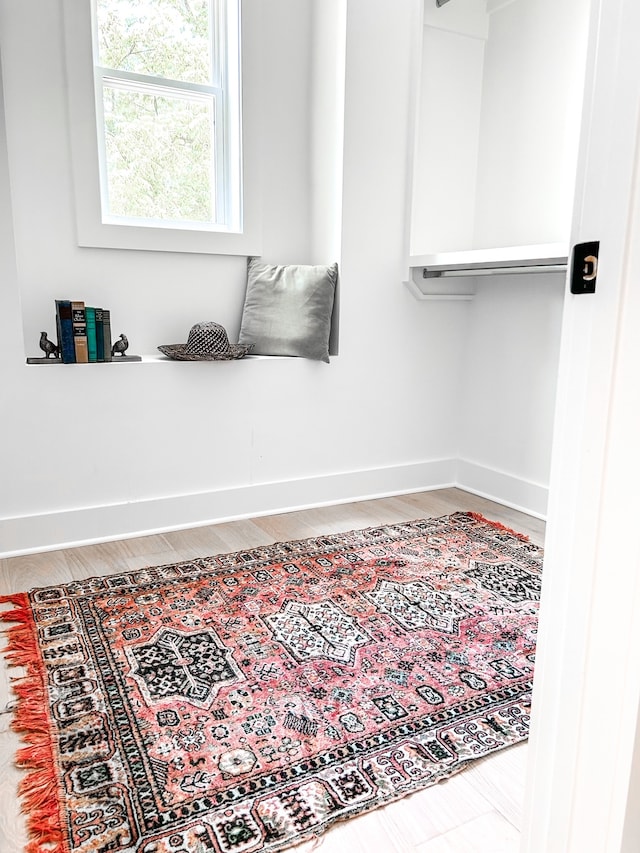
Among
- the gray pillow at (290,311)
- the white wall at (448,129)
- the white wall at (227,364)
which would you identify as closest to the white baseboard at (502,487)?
the white wall at (227,364)

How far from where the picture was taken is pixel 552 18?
2719mm

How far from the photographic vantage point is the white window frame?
247 centimetres

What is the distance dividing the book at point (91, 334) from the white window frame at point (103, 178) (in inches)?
13.5

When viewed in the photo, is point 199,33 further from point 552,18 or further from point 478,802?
point 478,802

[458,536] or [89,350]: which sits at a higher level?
[89,350]

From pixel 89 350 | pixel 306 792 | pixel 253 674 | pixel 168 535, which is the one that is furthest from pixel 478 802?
pixel 89 350

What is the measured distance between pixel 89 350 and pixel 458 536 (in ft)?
5.43

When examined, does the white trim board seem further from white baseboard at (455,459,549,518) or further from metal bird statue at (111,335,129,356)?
metal bird statue at (111,335,129,356)

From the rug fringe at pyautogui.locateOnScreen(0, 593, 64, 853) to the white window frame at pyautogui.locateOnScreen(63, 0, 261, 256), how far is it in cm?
153

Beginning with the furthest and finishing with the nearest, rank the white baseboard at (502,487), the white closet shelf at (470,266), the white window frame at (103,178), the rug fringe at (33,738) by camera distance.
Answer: the white baseboard at (502,487) < the white window frame at (103,178) < the white closet shelf at (470,266) < the rug fringe at (33,738)

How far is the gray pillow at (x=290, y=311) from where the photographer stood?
9.32ft

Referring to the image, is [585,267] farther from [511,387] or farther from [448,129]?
[448,129]

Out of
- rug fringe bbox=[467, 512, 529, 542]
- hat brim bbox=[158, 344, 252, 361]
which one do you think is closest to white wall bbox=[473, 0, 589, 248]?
rug fringe bbox=[467, 512, 529, 542]

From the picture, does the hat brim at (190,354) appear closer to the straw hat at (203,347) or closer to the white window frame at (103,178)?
the straw hat at (203,347)
